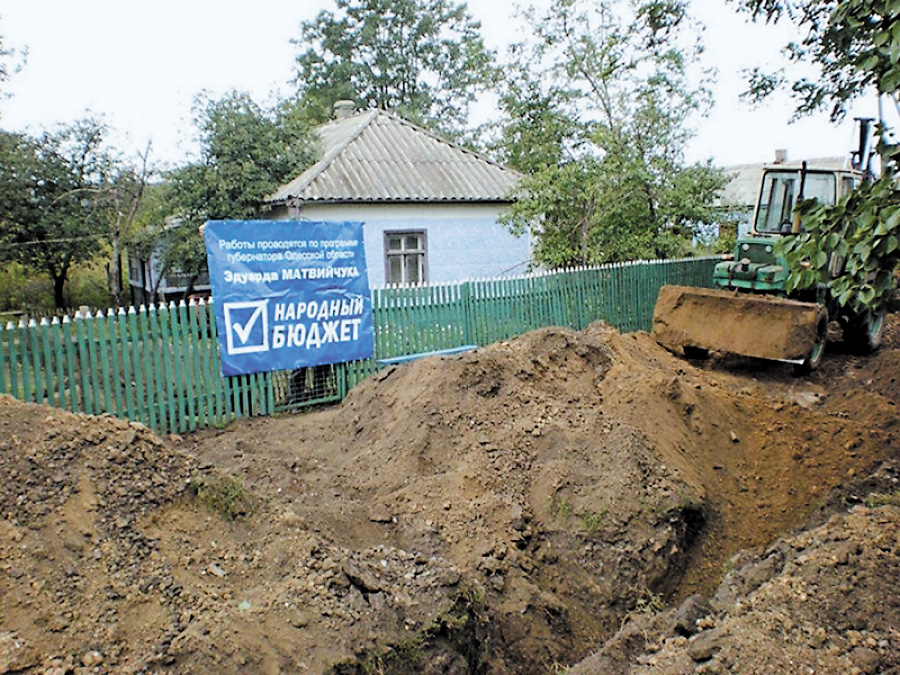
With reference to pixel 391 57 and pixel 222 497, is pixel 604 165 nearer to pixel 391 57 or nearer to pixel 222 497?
pixel 222 497

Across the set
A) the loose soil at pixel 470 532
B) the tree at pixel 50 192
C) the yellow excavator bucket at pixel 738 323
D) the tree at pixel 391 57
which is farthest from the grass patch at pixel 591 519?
the tree at pixel 391 57

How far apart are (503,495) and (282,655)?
270 cm

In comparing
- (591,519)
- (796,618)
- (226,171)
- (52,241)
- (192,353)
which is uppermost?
(226,171)

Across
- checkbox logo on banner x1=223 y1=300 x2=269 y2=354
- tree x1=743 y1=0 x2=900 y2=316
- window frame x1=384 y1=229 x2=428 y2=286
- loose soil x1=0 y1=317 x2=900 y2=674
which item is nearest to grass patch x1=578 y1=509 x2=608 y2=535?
loose soil x1=0 y1=317 x2=900 y2=674

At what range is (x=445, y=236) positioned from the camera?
57.1ft

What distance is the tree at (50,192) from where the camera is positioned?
1827 centimetres

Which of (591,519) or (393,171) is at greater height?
(393,171)

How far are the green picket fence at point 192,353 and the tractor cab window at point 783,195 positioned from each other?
3.60m

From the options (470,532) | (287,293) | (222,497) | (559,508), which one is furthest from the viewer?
(287,293)

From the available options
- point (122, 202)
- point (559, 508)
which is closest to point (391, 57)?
point (122, 202)

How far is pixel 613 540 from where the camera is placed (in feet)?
17.9

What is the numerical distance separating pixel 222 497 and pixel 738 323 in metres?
7.91

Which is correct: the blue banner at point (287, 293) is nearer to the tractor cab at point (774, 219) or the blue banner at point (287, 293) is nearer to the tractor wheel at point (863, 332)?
the tractor cab at point (774, 219)

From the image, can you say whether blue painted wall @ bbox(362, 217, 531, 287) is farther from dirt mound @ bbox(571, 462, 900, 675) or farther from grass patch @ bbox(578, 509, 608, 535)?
dirt mound @ bbox(571, 462, 900, 675)
